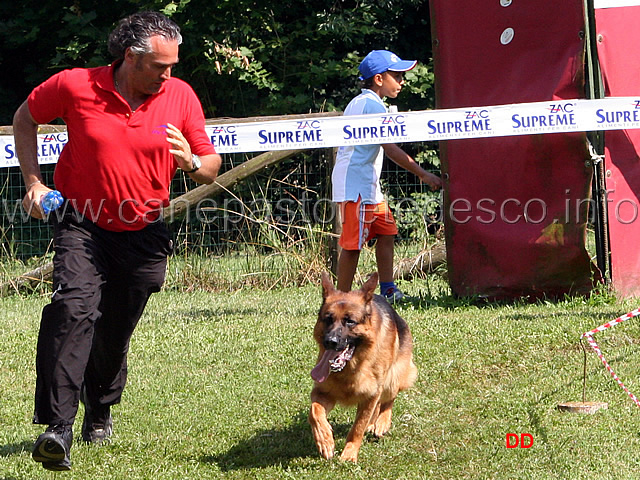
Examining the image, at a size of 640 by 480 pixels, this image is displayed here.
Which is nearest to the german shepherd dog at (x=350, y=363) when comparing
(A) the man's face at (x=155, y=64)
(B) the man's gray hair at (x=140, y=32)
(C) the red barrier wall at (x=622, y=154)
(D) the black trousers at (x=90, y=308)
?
(D) the black trousers at (x=90, y=308)

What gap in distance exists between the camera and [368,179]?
779 centimetres

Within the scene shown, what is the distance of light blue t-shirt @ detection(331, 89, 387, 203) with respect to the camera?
25.4 feet

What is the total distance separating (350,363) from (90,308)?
1398mm

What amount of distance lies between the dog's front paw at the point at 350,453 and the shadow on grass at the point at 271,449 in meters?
0.17

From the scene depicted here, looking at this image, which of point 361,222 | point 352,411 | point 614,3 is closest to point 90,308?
point 352,411

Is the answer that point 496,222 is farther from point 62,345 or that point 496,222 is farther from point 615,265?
point 62,345

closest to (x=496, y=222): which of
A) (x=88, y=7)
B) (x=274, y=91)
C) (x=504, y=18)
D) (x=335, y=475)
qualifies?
(x=504, y=18)

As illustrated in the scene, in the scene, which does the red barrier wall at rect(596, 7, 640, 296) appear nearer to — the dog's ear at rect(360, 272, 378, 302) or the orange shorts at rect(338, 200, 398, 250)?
the orange shorts at rect(338, 200, 398, 250)

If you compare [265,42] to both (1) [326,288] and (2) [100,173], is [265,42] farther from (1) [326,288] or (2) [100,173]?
(2) [100,173]

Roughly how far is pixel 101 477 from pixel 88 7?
11530 millimetres

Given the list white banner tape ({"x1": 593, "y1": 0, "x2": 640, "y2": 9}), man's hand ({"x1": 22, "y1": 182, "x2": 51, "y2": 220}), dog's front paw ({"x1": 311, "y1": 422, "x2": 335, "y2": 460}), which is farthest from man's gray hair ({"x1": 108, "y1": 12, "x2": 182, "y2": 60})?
white banner tape ({"x1": 593, "y1": 0, "x2": 640, "y2": 9})

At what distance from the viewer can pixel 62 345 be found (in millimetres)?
4273

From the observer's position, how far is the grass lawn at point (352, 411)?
4.67 m

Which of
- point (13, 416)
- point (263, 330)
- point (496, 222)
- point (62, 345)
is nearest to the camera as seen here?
point (62, 345)
